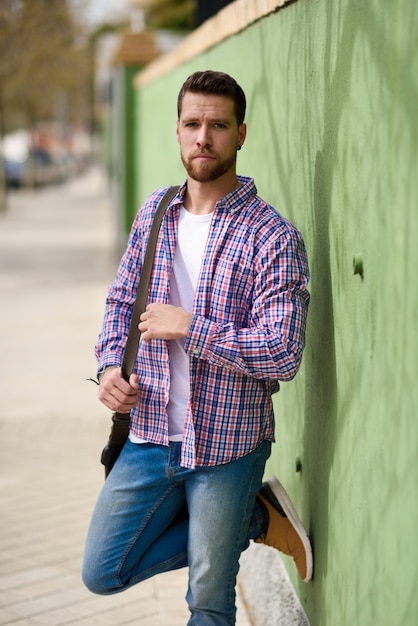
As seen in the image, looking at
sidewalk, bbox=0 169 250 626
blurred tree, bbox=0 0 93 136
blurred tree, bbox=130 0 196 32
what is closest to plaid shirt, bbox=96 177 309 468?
sidewalk, bbox=0 169 250 626

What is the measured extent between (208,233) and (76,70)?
42271 millimetres

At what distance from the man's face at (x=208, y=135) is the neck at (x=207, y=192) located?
0.05 m

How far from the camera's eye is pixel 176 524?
348cm

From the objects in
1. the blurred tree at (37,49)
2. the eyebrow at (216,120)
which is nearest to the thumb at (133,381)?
the eyebrow at (216,120)

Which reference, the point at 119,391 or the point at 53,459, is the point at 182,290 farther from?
the point at 53,459

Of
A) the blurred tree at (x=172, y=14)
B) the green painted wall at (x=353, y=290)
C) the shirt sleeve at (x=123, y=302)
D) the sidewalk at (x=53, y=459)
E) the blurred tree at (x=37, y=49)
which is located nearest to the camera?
the green painted wall at (x=353, y=290)

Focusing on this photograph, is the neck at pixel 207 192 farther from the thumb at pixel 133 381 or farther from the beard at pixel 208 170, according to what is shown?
the thumb at pixel 133 381

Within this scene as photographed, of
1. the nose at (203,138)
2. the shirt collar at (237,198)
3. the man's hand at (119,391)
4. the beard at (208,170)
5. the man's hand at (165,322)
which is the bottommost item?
the man's hand at (119,391)

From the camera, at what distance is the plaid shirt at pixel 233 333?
3.06m

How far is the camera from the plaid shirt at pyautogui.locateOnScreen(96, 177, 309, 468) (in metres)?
3.06

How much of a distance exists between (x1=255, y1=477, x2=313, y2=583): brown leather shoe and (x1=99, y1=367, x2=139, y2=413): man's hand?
578 mm

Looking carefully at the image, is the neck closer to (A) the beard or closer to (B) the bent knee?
(A) the beard

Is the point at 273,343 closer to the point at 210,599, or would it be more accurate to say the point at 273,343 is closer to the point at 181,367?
the point at 181,367

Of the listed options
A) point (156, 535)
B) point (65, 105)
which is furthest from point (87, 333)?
point (65, 105)
